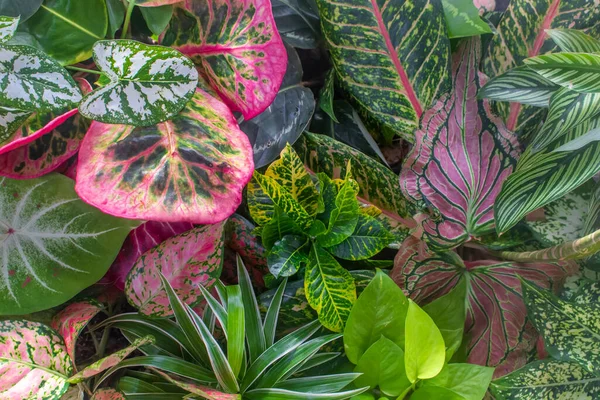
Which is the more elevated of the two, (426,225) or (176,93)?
(176,93)

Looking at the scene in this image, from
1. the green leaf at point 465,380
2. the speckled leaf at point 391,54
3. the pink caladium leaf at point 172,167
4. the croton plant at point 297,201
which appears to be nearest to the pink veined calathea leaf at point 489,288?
the croton plant at point 297,201

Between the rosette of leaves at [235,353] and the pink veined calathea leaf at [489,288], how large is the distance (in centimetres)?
18

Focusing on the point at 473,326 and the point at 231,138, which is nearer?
the point at 231,138

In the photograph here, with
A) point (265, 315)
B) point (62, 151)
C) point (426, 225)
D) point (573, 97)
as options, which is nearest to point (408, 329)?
point (426, 225)

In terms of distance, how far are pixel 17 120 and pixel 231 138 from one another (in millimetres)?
278

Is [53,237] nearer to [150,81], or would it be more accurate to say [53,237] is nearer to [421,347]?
[150,81]

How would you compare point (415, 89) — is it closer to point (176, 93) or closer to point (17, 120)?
point (176, 93)

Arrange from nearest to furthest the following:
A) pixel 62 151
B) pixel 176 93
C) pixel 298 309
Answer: pixel 176 93 < pixel 62 151 < pixel 298 309

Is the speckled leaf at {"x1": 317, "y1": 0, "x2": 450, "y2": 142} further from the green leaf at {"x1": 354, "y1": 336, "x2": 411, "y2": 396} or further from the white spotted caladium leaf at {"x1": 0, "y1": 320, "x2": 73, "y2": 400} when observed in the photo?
the white spotted caladium leaf at {"x1": 0, "y1": 320, "x2": 73, "y2": 400}

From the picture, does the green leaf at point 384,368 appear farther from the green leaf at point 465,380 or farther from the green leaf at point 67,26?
the green leaf at point 67,26

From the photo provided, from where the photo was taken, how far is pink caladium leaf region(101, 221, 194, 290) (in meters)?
0.86

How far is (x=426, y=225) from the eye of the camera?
75 centimetres

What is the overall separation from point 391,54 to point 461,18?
125mm

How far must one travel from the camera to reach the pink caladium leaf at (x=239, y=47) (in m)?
0.69
